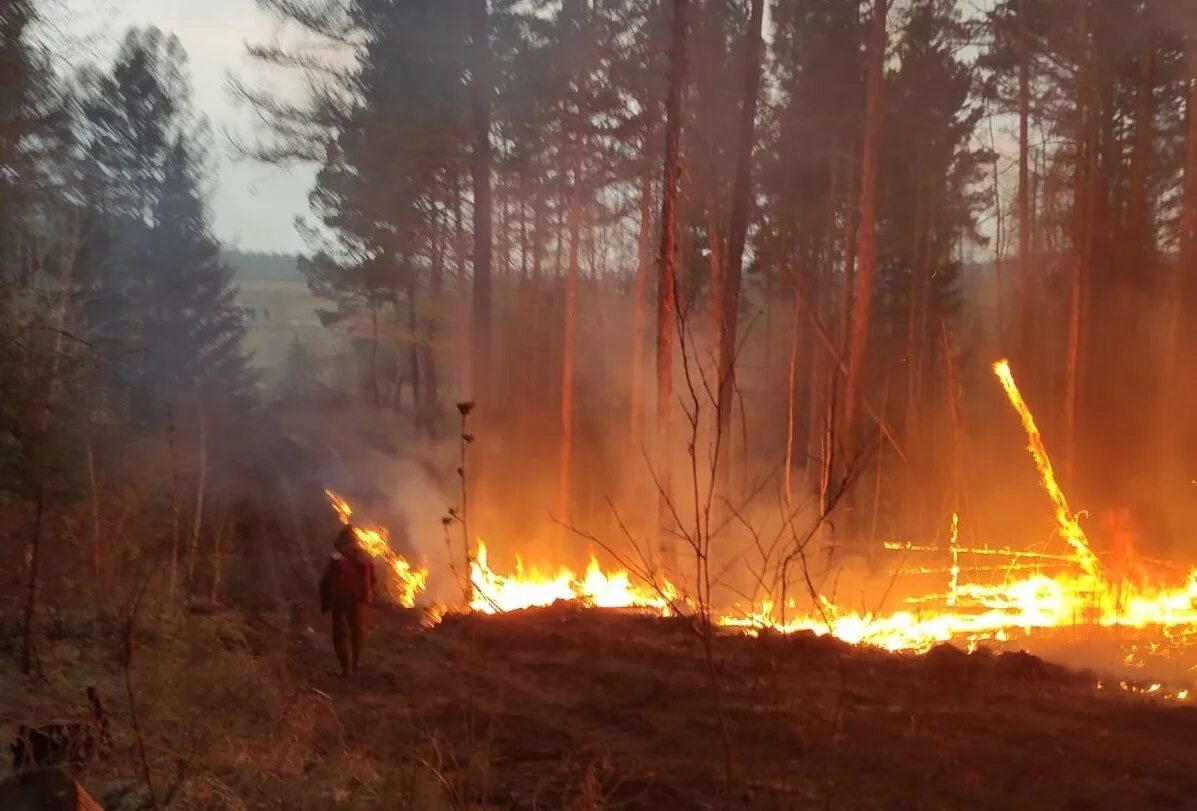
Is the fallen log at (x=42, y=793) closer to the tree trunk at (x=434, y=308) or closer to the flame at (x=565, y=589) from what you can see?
the flame at (x=565, y=589)

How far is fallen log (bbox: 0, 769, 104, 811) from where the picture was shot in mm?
4090

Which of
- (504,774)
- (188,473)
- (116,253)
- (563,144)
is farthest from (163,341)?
(504,774)

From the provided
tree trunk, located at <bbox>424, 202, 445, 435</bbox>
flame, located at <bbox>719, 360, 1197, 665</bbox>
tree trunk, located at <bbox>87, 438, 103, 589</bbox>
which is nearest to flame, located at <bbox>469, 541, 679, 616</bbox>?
flame, located at <bbox>719, 360, 1197, 665</bbox>

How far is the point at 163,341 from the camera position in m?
25.7

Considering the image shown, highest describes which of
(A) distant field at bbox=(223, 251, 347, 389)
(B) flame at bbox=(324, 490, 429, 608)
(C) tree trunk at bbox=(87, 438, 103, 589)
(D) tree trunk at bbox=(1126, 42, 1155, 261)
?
(D) tree trunk at bbox=(1126, 42, 1155, 261)

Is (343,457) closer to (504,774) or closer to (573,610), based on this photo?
(573,610)

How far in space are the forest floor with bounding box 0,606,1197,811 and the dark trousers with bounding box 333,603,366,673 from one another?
0.90 ft

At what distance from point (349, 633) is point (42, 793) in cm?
725

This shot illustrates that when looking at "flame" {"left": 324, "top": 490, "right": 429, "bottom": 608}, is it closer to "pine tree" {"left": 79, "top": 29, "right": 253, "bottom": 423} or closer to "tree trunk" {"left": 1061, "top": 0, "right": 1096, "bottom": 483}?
"pine tree" {"left": 79, "top": 29, "right": 253, "bottom": 423}

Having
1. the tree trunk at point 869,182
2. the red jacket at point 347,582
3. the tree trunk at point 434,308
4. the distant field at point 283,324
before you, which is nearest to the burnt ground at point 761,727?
the red jacket at point 347,582

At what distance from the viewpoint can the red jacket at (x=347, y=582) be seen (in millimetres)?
11273

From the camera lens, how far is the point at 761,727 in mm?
8242

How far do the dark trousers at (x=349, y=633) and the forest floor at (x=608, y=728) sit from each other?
27 cm

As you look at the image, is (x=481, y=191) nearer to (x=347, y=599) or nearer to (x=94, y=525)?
(x=347, y=599)
